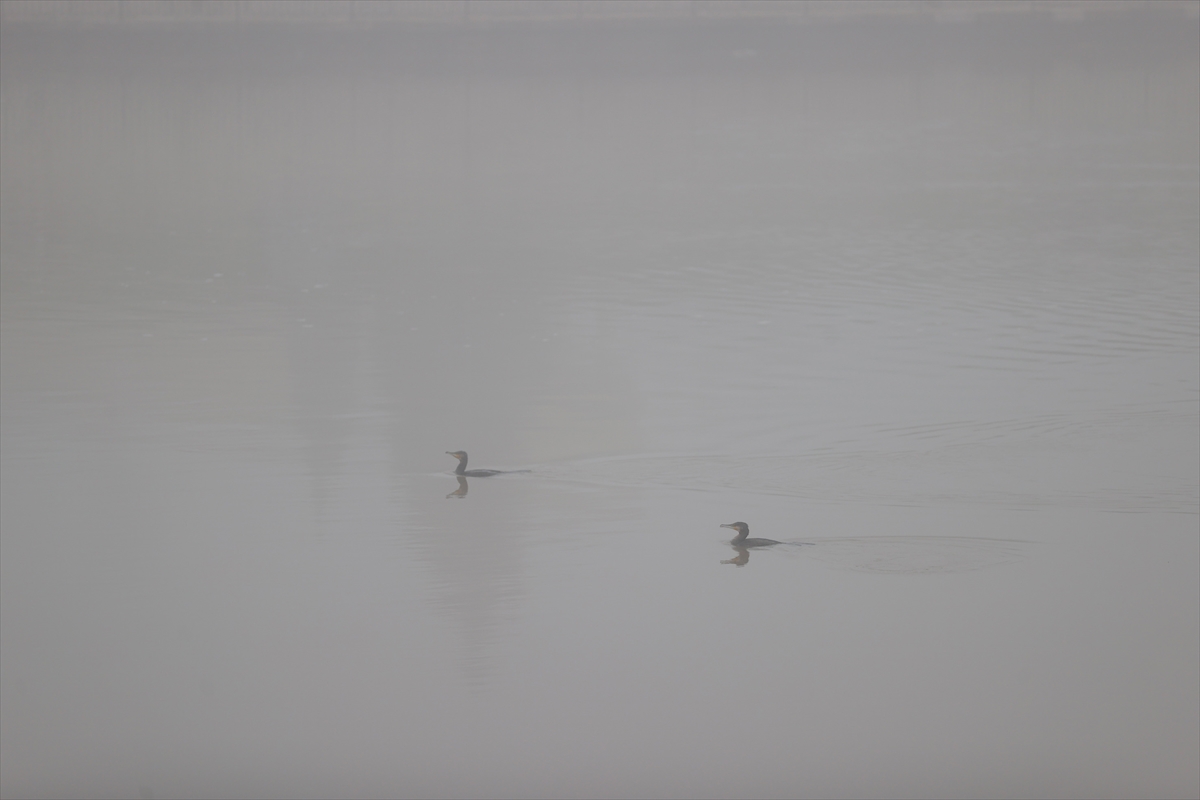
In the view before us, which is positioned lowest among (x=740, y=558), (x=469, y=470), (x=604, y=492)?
(x=740, y=558)

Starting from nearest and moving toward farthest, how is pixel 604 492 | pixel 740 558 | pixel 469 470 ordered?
pixel 740 558 → pixel 604 492 → pixel 469 470

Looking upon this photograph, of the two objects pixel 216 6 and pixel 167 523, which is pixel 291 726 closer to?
pixel 167 523

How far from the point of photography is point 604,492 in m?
7.72

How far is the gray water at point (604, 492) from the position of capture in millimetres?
5355

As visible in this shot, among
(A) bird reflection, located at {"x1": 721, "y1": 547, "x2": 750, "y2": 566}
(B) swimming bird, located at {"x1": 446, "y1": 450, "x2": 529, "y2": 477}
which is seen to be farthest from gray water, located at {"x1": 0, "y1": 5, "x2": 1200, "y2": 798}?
(B) swimming bird, located at {"x1": 446, "y1": 450, "x2": 529, "y2": 477}

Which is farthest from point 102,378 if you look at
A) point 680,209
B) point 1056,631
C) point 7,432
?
point 680,209

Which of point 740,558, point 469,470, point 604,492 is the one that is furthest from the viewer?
point 469,470

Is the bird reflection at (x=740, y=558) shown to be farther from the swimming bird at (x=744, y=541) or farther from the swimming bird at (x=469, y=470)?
the swimming bird at (x=469, y=470)

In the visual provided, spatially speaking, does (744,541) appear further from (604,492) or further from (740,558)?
(604,492)

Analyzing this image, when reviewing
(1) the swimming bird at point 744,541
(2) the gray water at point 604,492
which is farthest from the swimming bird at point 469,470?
(1) the swimming bird at point 744,541

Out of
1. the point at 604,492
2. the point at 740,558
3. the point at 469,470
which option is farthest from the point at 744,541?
the point at 469,470

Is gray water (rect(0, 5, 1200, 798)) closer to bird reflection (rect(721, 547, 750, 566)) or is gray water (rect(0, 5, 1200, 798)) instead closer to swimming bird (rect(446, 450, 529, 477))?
bird reflection (rect(721, 547, 750, 566))

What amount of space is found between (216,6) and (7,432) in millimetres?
34904

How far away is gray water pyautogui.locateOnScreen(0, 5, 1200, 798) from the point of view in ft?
17.6
